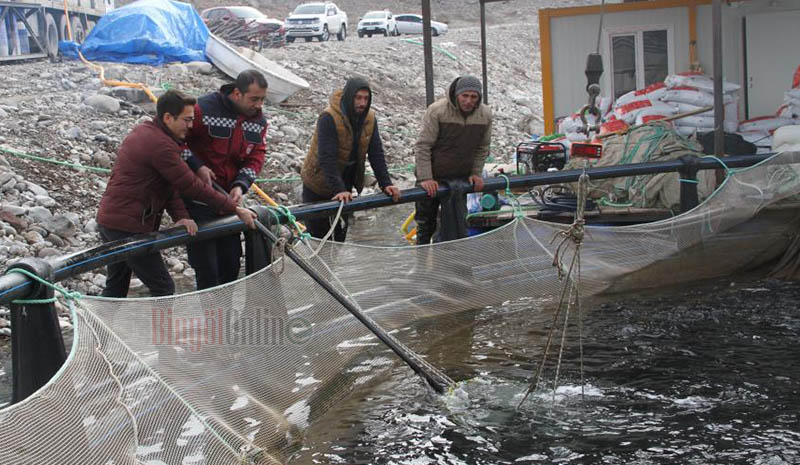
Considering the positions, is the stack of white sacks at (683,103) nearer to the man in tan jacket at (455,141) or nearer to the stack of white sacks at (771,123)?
the stack of white sacks at (771,123)

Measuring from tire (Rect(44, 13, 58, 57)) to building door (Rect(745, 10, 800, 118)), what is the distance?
19134 millimetres

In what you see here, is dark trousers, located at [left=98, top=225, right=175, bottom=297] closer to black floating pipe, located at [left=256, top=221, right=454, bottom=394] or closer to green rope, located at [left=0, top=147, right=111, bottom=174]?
black floating pipe, located at [left=256, top=221, right=454, bottom=394]

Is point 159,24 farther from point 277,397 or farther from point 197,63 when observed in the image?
point 277,397

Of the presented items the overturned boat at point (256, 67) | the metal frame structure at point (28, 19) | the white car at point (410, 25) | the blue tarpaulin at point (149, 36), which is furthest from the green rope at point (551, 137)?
the white car at point (410, 25)

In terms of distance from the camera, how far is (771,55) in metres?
12.2

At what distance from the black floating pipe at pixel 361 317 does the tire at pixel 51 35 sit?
A: 72.8 feet

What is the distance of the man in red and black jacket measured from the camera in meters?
6.18

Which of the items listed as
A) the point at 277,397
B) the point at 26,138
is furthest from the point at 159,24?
the point at 277,397

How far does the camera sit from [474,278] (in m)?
7.04

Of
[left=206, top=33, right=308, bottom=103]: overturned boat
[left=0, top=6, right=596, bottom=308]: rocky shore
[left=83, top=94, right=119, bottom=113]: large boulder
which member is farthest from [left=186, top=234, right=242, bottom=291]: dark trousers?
[left=206, top=33, right=308, bottom=103]: overturned boat

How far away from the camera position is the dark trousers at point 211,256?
231 inches

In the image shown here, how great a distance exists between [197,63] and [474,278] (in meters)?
17.2

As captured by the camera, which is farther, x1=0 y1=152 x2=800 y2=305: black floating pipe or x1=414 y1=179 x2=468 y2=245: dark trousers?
x1=414 y1=179 x2=468 y2=245: dark trousers

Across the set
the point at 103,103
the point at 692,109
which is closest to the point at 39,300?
the point at 692,109
